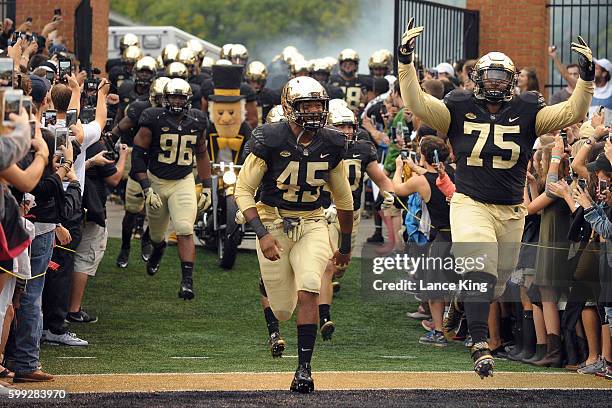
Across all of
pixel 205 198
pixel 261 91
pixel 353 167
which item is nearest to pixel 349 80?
pixel 261 91

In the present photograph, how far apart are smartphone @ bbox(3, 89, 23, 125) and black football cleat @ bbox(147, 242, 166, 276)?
7221 millimetres

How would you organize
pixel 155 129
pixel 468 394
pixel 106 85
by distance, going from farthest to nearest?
1. pixel 155 129
2. pixel 106 85
3. pixel 468 394

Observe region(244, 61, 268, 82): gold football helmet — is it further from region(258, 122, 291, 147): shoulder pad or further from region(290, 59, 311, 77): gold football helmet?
region(258, 122, 291, 147): shoulder pad

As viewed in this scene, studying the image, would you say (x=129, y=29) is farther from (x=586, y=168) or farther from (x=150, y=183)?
(x=586, y=168)

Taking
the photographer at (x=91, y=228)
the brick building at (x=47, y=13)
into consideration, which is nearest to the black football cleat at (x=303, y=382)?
the photographer at (x=91, y=228)

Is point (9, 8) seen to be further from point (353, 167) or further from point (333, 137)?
point (333, 137)

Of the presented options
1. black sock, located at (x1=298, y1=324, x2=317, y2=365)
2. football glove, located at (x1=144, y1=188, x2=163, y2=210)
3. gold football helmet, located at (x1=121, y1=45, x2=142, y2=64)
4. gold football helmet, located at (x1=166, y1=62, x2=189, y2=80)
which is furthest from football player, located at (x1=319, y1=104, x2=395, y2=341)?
gold football helmet, located at (x1=121, y1=45, x2=142, y2=64)

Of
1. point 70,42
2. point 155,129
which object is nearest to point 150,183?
point 155,129

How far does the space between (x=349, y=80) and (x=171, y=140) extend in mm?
6497

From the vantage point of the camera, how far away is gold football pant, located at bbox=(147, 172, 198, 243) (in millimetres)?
Answer: 14516

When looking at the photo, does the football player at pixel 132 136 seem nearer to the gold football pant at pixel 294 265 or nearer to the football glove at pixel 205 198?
the football glove at pixel 205 198

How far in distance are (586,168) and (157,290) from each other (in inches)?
227

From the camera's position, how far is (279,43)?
1874 inches

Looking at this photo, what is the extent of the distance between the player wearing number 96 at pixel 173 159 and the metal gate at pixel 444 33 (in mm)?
6993
